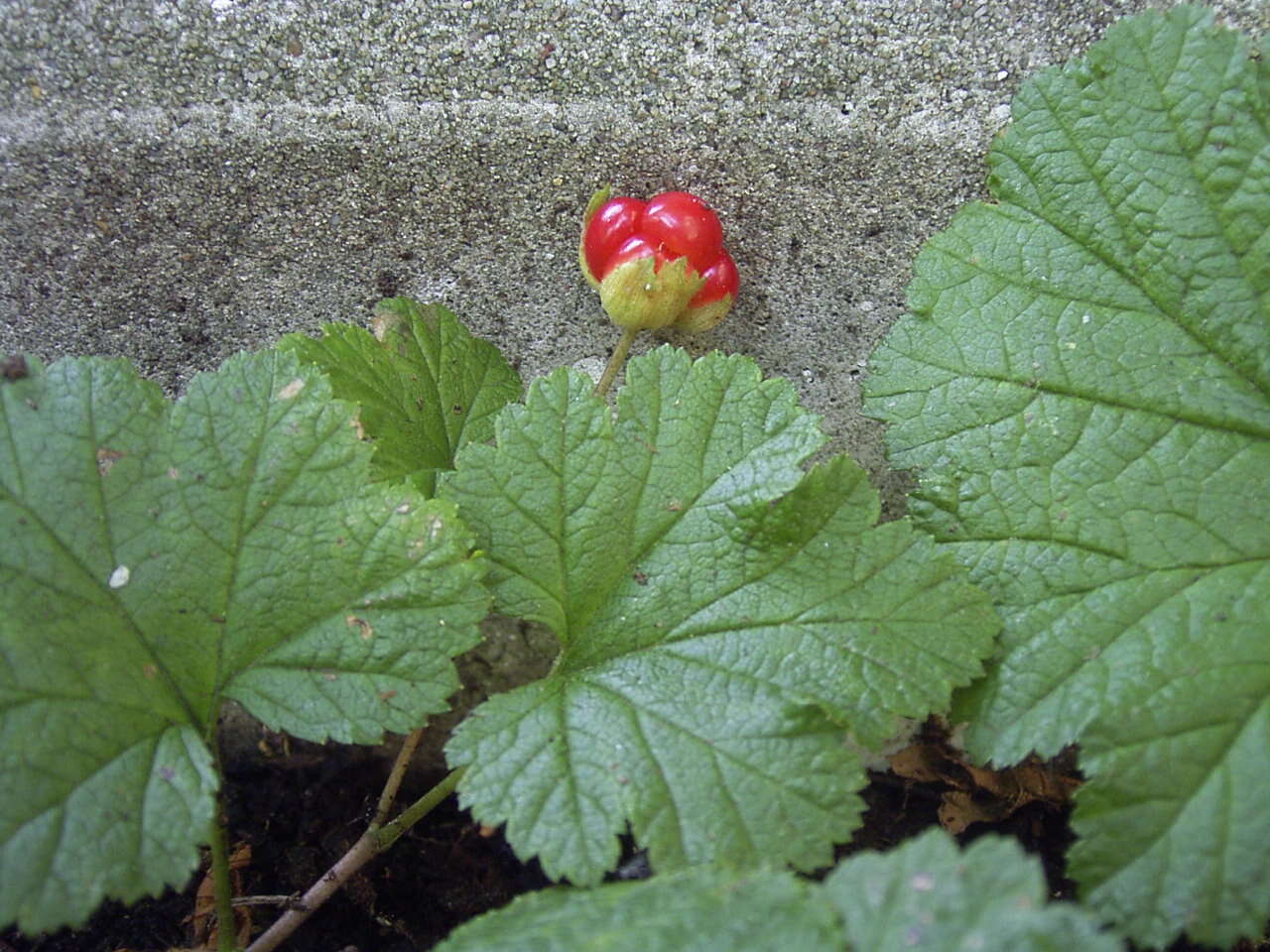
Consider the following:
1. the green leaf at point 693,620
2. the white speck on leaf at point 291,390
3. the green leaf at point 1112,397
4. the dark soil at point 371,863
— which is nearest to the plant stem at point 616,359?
the green leaf at point 693,620

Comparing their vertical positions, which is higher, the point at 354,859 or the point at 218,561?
the point at 218,561

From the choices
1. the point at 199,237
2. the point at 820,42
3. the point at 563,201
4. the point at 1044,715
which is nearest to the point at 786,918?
the point at 1044,715

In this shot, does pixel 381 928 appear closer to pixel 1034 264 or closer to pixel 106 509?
pixel 106 509

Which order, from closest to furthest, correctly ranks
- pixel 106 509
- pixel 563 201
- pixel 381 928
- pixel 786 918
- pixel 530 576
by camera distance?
pixel 786 918, pixel 106 509, pixel 530 576, pixel 381 928, pixel 563 201

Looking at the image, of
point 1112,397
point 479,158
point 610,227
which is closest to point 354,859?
point 610,227

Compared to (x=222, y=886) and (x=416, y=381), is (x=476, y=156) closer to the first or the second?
(x=416, y=381)

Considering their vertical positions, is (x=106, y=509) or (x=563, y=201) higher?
(x=563, y=201)

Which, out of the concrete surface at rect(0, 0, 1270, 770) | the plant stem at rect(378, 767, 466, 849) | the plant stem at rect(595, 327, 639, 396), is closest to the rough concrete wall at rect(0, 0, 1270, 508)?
the concrete surface at rect(0, 0, 1270, 770)

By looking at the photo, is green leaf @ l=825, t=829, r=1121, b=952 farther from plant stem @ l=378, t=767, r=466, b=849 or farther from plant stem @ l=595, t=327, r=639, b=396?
plant stem @ l=595, t=327, r=639, b=396
